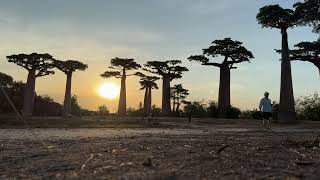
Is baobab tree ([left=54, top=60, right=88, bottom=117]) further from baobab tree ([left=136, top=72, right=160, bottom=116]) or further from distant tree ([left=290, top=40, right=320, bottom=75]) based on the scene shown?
distant tree ([left=290, top=40, right=320, bottom=75])

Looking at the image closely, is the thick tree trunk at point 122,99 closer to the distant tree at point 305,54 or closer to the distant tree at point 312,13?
the distant tree at point 305,54

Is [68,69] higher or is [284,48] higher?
[284,48]

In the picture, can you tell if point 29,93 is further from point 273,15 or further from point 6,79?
point 273,15

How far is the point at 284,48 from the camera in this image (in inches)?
1812

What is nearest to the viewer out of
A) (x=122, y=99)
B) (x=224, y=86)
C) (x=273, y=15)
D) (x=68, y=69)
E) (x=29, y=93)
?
(x=273, y=15)

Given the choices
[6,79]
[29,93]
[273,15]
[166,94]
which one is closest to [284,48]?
[273,15]

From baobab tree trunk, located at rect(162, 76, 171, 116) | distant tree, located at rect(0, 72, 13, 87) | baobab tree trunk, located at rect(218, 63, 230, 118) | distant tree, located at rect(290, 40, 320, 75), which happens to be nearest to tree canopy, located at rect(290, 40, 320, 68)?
distant tree, located at rect(290, 40, 320, 75)

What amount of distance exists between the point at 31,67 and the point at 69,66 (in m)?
4.35

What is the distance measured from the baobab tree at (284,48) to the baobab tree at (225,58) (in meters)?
7.80

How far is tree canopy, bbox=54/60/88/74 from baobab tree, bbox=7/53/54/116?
1.08 meters

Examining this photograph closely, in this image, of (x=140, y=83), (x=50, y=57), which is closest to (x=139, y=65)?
(x=140, y=83)

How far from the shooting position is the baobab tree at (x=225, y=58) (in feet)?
176

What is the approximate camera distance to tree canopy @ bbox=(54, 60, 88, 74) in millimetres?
57525

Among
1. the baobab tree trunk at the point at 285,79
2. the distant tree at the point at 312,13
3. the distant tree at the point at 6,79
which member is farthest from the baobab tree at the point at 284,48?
the distant tree at the point at 6,79
